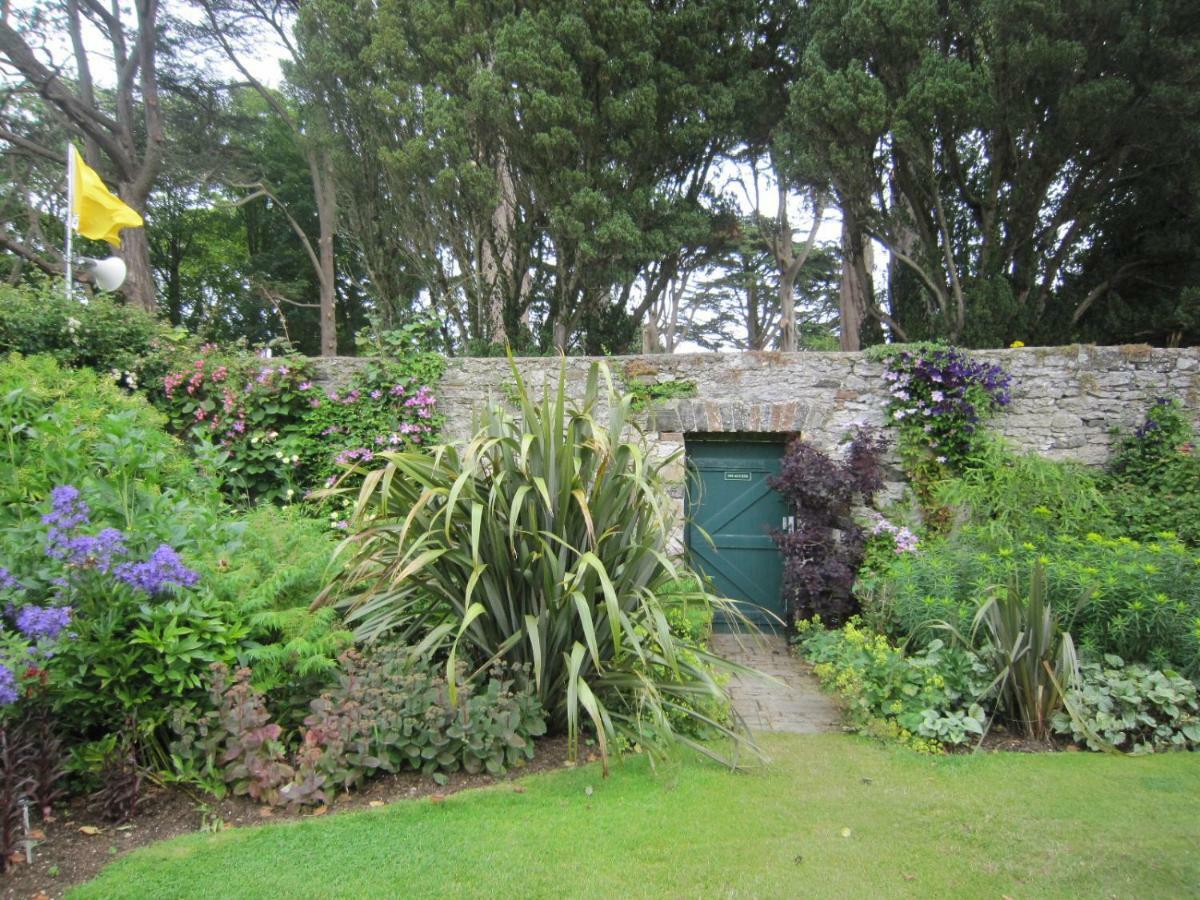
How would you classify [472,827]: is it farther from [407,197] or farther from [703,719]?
[407,197]

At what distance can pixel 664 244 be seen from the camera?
319 inches

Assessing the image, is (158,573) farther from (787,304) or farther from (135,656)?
(787,304)

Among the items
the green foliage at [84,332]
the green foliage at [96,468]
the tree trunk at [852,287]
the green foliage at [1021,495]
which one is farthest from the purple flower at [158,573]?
the tree trunk at [852,287]

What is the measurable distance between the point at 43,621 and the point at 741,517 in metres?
4.76

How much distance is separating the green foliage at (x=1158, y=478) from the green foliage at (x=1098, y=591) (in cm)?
91

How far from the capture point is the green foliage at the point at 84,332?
16.0 feet

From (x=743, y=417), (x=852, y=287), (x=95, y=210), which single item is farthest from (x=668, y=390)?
(x=852, y=287)

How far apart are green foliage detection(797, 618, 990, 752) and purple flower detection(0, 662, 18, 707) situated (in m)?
3.49

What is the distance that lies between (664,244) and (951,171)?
3592mm

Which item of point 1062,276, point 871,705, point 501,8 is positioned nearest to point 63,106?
point 501,8

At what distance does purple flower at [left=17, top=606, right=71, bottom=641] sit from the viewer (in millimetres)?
2100

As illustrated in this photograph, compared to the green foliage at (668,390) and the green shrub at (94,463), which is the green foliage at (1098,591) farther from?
the green shrub at (94,463)

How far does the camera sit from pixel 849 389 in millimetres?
5676

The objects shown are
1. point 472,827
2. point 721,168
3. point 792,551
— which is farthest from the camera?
point 721,168
